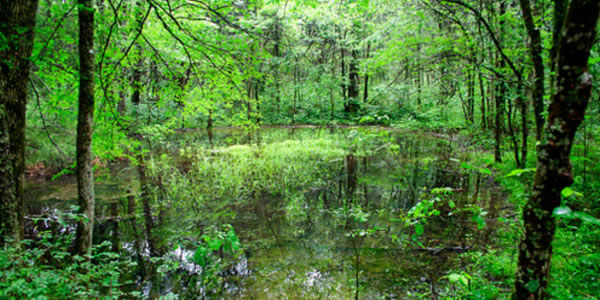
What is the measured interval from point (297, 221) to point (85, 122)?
4389 millimetres

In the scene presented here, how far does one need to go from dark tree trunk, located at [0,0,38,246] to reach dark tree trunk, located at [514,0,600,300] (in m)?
4.69

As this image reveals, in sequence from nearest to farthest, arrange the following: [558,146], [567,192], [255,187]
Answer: [567,192] < [558,146] < [255,187]

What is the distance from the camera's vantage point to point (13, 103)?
127 inches

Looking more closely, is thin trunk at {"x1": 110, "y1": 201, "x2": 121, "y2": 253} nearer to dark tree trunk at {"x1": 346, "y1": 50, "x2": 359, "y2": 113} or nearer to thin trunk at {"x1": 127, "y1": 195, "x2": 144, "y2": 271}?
thin trunk at {"x1": 127, "y1": 195, "x2": 144, "y2": 271}

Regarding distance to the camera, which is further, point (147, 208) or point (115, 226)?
point (147, 208)

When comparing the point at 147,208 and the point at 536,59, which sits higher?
the point at 536,59

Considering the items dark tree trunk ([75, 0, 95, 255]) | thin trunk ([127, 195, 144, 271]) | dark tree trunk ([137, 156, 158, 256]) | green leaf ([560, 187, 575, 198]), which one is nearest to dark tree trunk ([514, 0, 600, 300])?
green leaf ([560, 187, 575, 198])

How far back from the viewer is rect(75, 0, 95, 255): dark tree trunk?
3645 millimetres

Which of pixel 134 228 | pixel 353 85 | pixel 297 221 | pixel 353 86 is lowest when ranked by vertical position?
pixel 134 228

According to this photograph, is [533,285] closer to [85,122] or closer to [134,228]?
[85,122]

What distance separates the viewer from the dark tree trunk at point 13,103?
303cm

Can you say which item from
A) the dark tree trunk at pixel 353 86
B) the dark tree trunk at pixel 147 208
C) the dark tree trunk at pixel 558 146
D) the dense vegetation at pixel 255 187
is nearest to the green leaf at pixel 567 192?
the dense vegetation at pixel 255 187

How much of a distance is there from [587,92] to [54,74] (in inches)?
226

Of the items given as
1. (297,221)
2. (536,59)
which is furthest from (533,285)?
(297,221)
